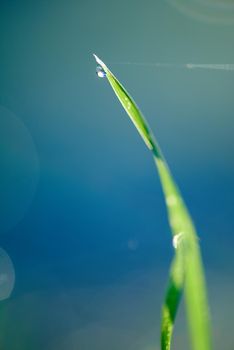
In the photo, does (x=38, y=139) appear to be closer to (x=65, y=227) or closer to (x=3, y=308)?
(x=65, y=227)


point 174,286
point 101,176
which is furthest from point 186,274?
point 101,176

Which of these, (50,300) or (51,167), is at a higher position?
(51,167)

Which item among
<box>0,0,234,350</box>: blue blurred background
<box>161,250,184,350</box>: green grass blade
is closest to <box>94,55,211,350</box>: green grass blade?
<box>161,250,184,350</box>: green grass blade

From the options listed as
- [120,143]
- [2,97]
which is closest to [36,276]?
[120,143]

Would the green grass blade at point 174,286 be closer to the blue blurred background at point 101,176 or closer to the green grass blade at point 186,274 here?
the green grass blade at point 186,274

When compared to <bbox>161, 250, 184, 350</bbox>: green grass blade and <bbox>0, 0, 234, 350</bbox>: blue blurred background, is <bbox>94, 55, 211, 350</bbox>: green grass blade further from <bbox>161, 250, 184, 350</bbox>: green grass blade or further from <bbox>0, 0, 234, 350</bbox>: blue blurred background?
<bbox>0, 0, 234, 350</bbox>: blue blurred background

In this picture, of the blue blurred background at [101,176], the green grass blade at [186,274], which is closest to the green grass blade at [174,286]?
the green grass blade at [186,274]

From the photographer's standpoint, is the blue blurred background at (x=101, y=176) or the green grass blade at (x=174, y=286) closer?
the green grass blade at (x=174, y=286)

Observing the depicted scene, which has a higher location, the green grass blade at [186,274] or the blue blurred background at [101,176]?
the blue blurred background at [101,176]
